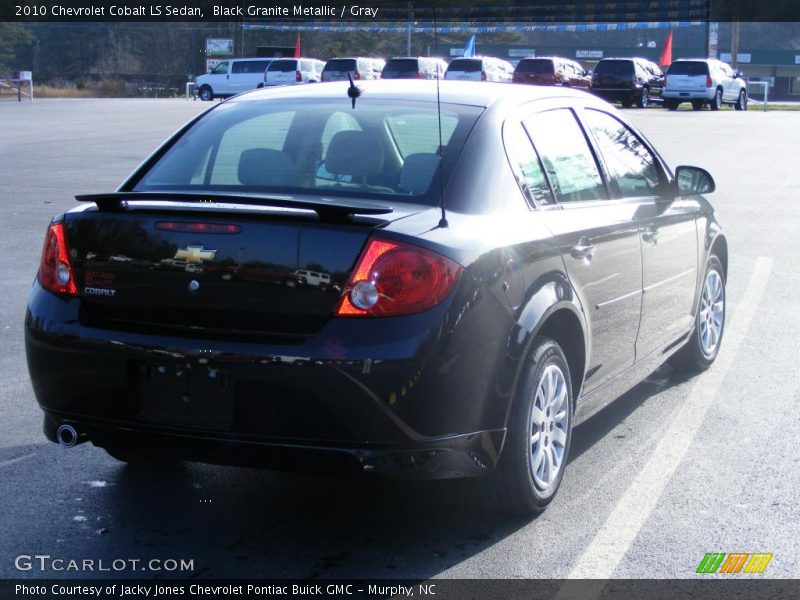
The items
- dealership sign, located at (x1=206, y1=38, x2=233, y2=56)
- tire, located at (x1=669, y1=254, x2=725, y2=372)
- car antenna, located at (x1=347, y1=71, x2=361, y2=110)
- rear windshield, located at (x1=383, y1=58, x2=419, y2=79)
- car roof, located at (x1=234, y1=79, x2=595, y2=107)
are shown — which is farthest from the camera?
dealership sign, located at (x1=206, y1=38, x2=233, y2=56)

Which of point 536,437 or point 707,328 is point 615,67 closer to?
point 707,328

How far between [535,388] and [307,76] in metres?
50.9

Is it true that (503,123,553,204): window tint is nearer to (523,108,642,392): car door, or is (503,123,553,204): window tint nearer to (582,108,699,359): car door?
(523,108,642,392): car door

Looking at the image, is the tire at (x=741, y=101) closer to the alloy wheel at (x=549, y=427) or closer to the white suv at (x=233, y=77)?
the white suv at (x=233, y=77)

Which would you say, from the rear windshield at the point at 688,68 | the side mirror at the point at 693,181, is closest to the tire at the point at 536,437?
the side mirror at the point at 693,181

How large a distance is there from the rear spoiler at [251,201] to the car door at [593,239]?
90 cm

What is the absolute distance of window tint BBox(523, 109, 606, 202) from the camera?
15.7ft

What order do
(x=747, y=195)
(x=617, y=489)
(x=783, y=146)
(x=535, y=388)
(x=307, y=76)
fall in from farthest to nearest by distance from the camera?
(x=307, y=76), (x=783, y=146), (x=747, y=195), (x=617, y=489), (x=535, y=388)

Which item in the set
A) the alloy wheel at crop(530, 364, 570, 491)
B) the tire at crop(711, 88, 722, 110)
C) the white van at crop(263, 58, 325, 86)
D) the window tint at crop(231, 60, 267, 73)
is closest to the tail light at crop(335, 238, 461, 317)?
the alloy wheel at crop(530, 364, 570, 491)

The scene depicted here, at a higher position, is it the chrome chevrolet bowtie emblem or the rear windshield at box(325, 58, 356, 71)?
the rear windshield at box(325, 58, 356, 71)

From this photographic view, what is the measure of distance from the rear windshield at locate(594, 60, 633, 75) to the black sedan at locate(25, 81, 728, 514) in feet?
144

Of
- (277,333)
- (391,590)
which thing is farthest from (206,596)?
(277,333)

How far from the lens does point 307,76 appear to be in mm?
53812

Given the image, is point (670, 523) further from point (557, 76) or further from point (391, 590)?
point (557, 76)
